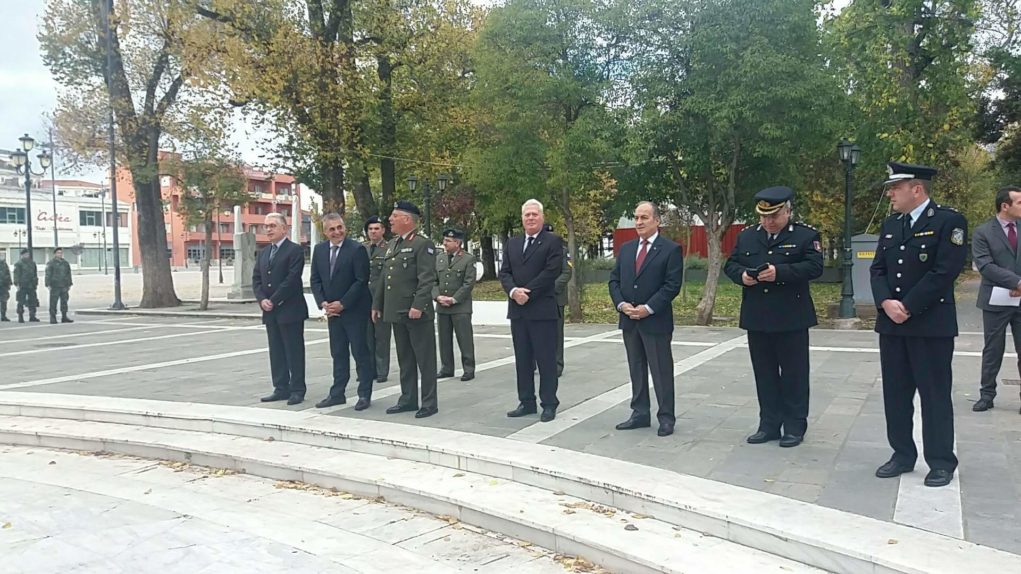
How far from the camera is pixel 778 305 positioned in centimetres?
570

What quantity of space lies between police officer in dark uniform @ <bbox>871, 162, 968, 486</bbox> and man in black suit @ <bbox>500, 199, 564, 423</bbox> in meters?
2.73

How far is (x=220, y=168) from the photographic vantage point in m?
24.5

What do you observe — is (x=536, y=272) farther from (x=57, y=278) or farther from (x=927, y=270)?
(x=57, y=278)

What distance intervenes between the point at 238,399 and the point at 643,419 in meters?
4.57

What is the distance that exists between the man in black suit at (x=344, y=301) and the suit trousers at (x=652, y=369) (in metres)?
2.84

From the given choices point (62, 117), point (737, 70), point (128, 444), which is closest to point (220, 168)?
point (62, 117)

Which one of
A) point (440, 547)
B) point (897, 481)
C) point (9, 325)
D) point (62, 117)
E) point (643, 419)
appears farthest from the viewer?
point (62, 117)

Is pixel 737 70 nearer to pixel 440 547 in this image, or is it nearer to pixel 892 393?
pixel 892 393

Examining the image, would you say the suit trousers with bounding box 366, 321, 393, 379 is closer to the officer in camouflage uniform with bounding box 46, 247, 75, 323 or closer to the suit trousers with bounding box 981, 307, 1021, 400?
the suit trousers with bounding box 981, 307, 1021, 400

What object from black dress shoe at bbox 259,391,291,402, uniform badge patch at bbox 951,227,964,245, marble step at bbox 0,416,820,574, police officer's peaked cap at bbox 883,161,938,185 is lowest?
marble step at bbox 0,416,820,574

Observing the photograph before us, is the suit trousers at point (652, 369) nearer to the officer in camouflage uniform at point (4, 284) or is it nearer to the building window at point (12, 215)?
the officer in camouflage uniform at point (4, 284)

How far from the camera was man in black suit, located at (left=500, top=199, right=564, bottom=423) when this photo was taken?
22.1ft

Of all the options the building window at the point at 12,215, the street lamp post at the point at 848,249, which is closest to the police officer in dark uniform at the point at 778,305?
the street lamp post at the point at 848,249

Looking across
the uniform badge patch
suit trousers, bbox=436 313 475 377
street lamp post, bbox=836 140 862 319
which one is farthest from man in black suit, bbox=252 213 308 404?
street lamp post, bbox=836 140 862 319
